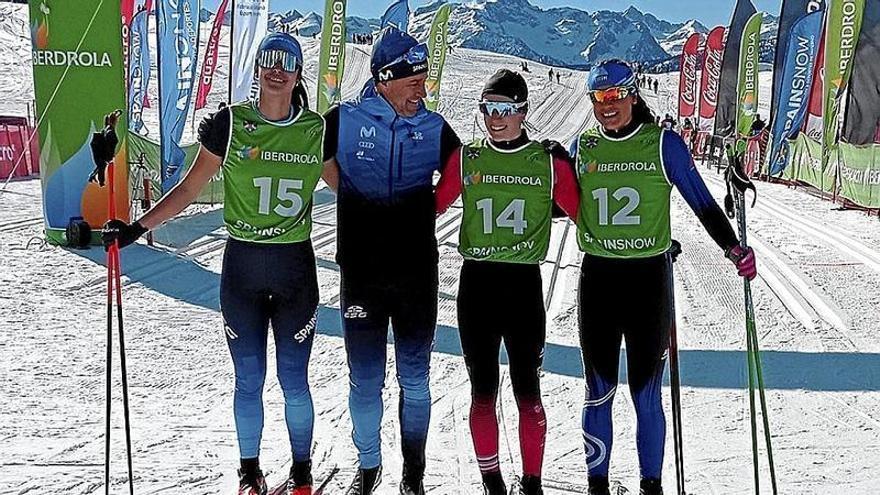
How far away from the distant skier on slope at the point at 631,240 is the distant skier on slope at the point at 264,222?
1126 millimetres

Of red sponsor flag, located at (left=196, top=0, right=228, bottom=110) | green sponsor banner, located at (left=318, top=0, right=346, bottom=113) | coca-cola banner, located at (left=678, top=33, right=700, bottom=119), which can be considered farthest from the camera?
coca-cola banner, located at (left=678, top=33, right=700, bottom=119)

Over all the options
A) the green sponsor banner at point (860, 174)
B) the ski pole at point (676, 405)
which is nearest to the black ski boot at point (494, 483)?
the ski pole at point (676, 405)

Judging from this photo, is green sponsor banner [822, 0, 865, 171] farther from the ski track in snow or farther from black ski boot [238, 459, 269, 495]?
black ski boot [238, 459, 269, 495]

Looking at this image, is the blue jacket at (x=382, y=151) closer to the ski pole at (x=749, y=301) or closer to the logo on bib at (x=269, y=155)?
the logo on bib at (x=269, y=155)

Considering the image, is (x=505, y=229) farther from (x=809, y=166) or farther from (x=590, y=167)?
(x=809, y=166)

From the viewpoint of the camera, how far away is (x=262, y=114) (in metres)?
3.41

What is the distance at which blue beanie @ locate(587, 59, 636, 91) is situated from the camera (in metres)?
3.35

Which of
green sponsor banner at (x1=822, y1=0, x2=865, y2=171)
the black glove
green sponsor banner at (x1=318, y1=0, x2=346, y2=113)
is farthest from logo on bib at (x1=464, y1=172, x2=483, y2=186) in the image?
green sponsor banner at (x1=318, y1=0, x2=346, y2=113)

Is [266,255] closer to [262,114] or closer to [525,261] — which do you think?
[262,114]

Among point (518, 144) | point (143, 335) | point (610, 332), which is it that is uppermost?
point (518, 144)

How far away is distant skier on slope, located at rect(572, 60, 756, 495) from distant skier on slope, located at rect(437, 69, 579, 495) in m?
0.15

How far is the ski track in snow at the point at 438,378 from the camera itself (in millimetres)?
4160

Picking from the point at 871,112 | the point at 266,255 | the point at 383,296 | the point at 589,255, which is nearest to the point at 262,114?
the point at 266,255

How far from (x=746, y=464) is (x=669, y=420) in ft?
2.30
